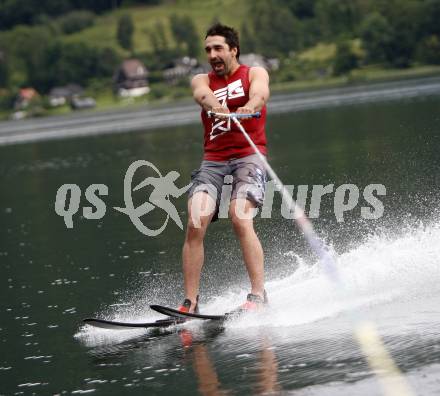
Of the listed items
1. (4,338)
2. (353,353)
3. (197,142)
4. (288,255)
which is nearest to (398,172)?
(288,255)

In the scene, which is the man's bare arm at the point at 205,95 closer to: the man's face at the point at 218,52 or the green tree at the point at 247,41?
the man's face at the point at 218,52

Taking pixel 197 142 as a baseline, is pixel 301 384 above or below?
above

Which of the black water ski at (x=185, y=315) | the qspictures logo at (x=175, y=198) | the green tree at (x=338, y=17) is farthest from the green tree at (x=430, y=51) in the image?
the black water ski at (x=185, y=315)

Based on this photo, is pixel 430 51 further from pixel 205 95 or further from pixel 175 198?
pixel 205 95

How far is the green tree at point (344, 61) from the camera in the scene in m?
142

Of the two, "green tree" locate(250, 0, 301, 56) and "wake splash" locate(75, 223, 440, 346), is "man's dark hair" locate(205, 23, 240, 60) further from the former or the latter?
"green tree" locate(250, 0, 301, 56)

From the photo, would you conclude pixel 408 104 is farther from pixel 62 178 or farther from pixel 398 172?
pixel 398 172

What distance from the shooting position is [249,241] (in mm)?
10734

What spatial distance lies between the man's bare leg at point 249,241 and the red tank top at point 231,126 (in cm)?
50

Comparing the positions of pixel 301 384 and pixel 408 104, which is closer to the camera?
pixel 301 384

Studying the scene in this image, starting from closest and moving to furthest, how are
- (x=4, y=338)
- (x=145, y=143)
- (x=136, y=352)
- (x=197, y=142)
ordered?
(x=136, y=352) → (x=4, y=338) → (x=197, y=142) → (x=145, y=143)

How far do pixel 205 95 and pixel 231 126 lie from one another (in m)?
0.37

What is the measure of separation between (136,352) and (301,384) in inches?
87.6

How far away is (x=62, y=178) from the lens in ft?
114
